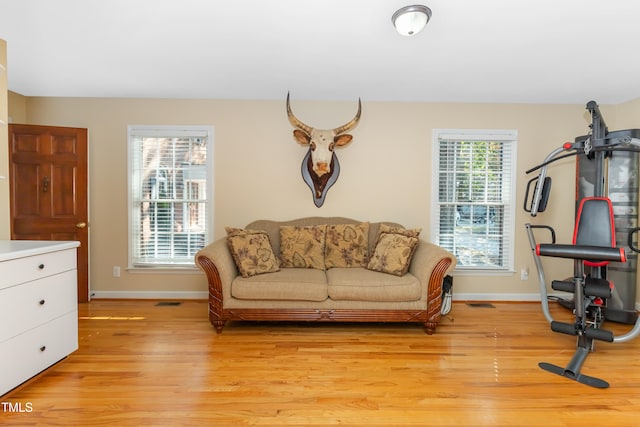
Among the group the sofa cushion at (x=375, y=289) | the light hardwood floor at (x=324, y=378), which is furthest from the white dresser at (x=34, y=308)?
the sofa cushion at (x=375, y=289)

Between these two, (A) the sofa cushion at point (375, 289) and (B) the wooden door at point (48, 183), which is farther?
(B) the wooden door at point (48, 183)

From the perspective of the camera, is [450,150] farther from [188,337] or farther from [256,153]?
[188,337]

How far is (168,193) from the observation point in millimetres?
3998

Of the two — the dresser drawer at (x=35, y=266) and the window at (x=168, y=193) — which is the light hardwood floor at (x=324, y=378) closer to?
the dresser drawer at (x=35, y=266)

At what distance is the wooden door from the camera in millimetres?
3508

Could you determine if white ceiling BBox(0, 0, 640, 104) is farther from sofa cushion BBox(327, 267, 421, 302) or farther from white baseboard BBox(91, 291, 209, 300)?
white baseboard BBox(91, 291, 209, 300)

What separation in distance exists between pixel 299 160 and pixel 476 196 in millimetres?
2156

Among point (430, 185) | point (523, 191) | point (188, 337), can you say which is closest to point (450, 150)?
point (430, 185)

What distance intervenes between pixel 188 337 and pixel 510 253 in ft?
11.9

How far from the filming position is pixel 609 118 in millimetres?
3949

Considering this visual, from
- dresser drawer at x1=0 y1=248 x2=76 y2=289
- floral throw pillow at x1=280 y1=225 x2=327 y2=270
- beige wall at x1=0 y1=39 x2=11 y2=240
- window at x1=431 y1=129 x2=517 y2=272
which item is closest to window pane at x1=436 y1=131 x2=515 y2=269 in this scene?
window at x1=431 y1=129 x2=517 y2=272

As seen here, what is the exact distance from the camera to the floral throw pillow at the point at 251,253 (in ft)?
10.3

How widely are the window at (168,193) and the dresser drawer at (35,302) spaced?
1578 mm

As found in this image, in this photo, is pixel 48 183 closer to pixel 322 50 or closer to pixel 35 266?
pixel 35 266
